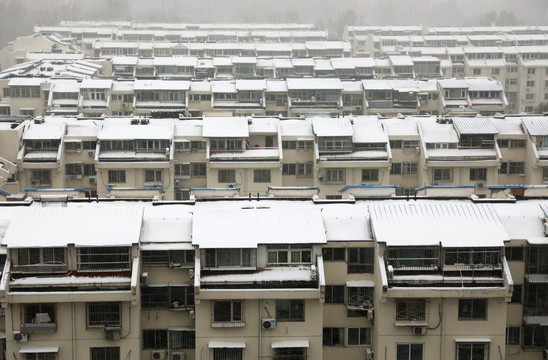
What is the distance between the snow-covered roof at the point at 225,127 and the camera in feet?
182

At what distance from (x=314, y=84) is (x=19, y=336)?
52514 millimetres

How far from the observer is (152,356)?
3284 cm

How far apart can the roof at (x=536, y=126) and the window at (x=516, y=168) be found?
2.68 m

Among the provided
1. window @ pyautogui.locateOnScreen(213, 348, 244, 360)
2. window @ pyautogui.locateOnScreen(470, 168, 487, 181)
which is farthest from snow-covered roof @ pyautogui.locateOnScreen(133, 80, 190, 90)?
window @ pyautogui.locateOnScreen(213, 348, 244, 360)

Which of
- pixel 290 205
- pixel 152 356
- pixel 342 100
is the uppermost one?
pixel 342 100

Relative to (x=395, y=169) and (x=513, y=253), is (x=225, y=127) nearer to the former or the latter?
(x=395, y=169)

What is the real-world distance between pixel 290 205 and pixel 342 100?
4534 centimetres

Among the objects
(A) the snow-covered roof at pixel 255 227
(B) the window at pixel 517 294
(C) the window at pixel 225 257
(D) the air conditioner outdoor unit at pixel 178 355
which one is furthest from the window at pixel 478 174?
(D) the air conditioner outdoor unit at pixel 178 355

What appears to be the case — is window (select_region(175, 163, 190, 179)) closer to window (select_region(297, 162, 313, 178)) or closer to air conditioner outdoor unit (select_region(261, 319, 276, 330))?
window (select_region(297, 162, 313, 178))

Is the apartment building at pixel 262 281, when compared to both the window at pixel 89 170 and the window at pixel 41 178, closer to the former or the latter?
the window at pixel 41 178

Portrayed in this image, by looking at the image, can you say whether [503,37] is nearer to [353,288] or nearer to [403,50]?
[403,50]

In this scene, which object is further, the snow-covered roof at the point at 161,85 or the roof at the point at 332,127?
the snow-covered roof at the point at 161,85

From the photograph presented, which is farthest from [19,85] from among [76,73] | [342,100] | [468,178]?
[468,178]

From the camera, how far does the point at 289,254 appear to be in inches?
1271
